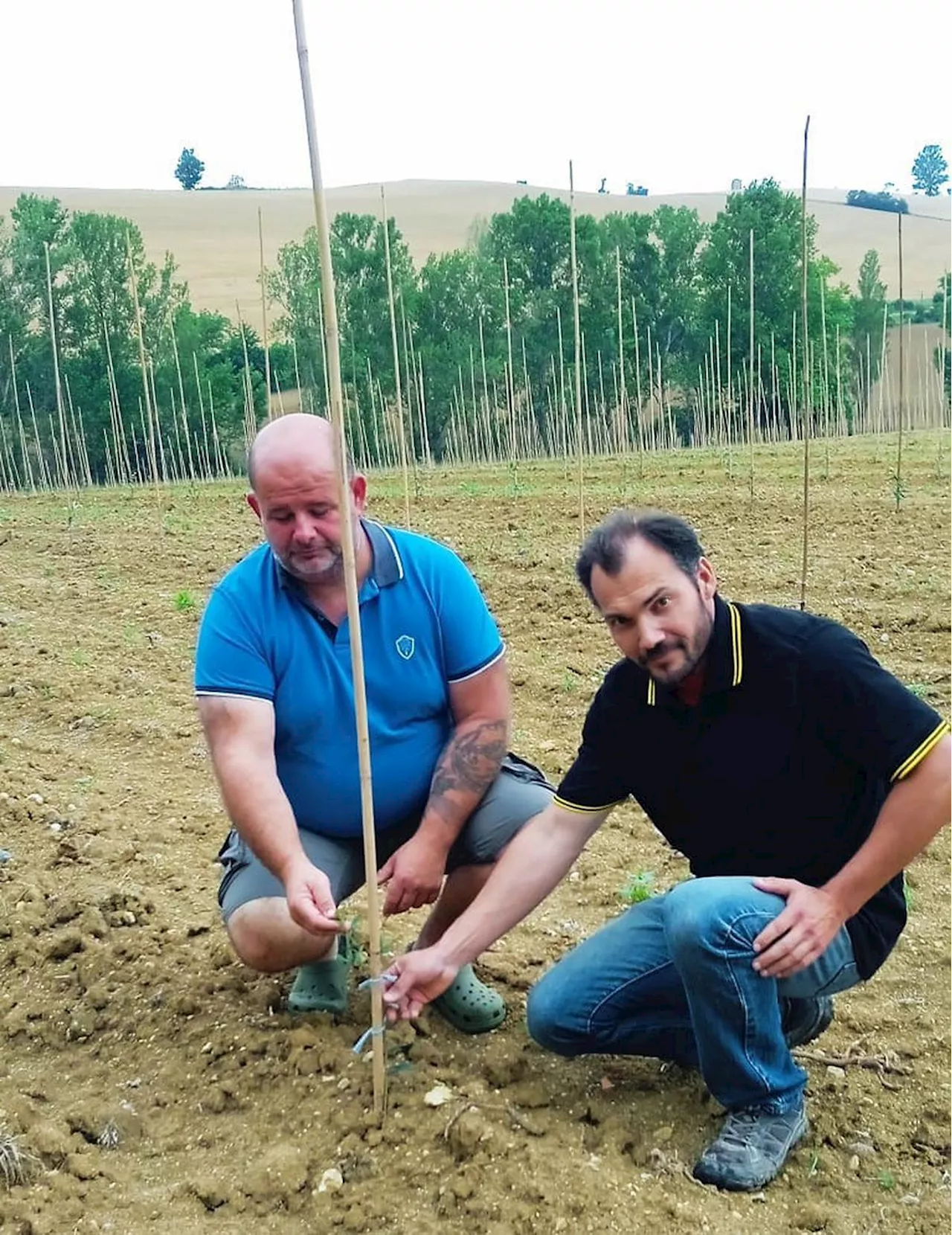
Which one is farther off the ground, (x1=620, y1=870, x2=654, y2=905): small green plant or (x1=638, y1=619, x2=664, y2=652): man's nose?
(x1=638, y1=619, x2=664, y2=652): man's nose

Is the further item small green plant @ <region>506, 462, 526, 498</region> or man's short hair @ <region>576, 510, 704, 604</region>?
small green plant @ <region>506, 462, 526, 498</region>

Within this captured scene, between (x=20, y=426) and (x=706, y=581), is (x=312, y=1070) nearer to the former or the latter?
(x=706, y=581)

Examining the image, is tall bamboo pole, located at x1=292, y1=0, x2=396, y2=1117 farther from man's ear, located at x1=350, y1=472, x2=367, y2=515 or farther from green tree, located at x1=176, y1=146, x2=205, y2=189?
green tree, located at x1=176, y1=146, x2=205, y2=189

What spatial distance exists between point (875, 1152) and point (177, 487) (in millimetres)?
20704

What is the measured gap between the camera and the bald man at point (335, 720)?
8.35 ft

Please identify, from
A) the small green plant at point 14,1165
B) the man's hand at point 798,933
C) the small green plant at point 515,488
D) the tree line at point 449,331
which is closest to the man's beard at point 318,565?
the man's hand at point 798,933

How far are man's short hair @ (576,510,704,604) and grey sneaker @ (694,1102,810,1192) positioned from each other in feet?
3.52

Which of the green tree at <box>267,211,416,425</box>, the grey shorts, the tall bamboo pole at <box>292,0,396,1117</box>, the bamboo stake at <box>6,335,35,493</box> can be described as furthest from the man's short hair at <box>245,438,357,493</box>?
the green tree at <box>267,211,416,425</box>

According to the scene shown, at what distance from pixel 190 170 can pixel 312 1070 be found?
99.7 m

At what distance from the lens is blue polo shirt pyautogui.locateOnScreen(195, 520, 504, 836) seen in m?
2.64

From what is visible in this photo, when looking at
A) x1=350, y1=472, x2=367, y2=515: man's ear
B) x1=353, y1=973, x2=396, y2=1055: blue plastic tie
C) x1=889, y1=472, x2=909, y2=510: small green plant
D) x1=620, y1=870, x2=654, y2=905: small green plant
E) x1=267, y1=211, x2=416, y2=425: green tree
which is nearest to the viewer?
x1=353, y1=973, x2=396, y2=1055: blue plastic tie

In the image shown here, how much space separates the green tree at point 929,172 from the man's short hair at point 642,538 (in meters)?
112

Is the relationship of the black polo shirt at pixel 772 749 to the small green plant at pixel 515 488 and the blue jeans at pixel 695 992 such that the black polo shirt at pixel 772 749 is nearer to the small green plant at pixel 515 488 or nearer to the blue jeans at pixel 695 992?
the blue jeans at pixel 695 992

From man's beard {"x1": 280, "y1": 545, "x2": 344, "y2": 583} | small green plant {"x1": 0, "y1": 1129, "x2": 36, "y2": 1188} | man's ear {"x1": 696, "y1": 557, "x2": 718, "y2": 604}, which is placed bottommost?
small green plant {"x1": 0, "y1": 1129, "x2": 36, "y2": 1188}
